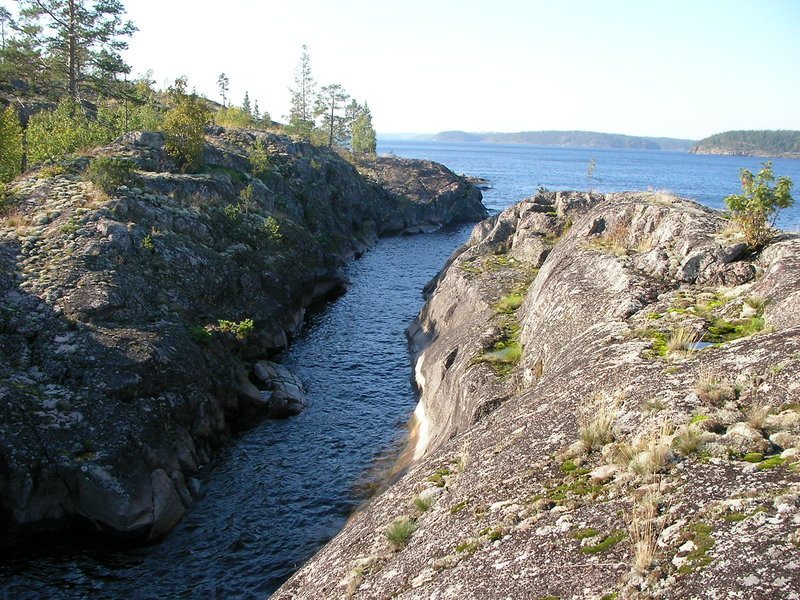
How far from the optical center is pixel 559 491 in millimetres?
10664

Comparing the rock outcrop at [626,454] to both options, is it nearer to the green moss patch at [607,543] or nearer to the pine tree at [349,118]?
the green moss patch at [607,543]

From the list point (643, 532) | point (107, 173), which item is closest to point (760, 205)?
point (643, 532)

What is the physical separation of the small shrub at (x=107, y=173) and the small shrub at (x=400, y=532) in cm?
3107

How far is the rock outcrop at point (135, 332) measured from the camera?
20.7 meters

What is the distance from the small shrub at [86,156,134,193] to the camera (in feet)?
114

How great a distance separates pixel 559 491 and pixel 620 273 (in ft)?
40.0

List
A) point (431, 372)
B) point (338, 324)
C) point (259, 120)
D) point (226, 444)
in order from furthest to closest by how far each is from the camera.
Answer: point (259, 120)
point (338, 324)
point (431, 372)
point (226, 444)

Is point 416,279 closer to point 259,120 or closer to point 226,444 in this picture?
point 226,444

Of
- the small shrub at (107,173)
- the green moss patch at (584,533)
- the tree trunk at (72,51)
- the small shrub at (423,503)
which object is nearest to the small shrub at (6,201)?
the small shrub at (107,173)

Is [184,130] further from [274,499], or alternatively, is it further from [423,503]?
[423,503]

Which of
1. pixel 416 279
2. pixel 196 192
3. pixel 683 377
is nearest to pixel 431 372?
pixel 683 377

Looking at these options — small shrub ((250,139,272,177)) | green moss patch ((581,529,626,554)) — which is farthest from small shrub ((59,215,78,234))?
green moss patch ((581,529,626,554))

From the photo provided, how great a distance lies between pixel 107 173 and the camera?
3494 cm

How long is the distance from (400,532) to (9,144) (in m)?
39.7
